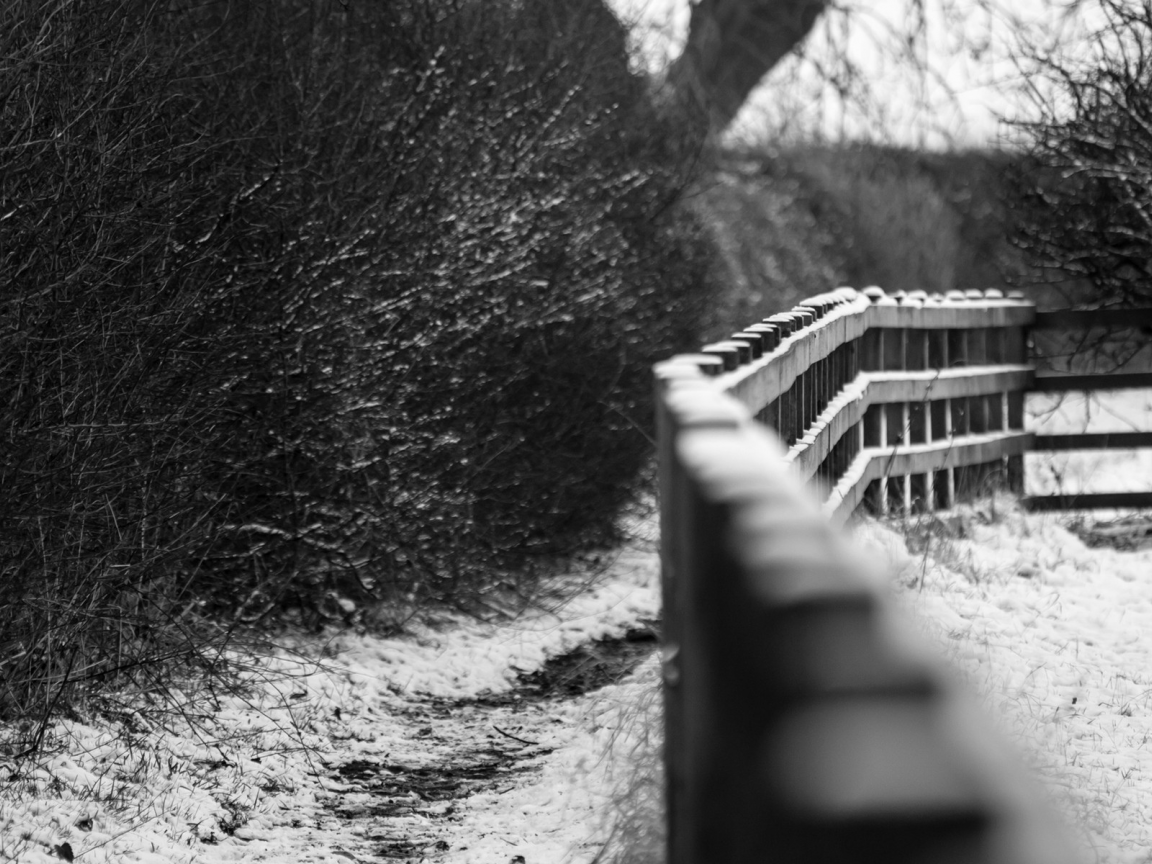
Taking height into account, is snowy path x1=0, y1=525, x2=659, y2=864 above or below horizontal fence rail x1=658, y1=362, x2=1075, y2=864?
below

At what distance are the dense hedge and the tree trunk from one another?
7.72m

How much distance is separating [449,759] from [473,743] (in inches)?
9.9

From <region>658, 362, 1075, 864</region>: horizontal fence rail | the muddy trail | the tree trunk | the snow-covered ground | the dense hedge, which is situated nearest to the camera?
<region>658, 362, 1075, 864</region>: horizontal fence rail

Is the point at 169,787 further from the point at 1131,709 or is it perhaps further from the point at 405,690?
the point at 1131,709

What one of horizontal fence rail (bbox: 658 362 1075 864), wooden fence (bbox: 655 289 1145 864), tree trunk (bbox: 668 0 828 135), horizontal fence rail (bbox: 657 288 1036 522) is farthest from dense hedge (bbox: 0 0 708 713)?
tree trunk (bbox: 668 0 828 135)

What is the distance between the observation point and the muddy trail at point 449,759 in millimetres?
4828

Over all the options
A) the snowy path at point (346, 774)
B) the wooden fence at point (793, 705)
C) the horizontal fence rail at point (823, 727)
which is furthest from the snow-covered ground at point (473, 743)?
the horizontal fence rail at point (823, 727)

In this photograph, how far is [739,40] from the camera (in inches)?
783

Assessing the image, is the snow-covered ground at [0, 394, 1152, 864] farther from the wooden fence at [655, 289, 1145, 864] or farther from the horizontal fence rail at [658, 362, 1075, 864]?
the horizontal fence rail at [658, 362, 1075, 864]

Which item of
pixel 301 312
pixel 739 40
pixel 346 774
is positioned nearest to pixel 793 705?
pixel 346 774

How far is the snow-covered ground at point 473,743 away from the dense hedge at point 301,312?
0.36m

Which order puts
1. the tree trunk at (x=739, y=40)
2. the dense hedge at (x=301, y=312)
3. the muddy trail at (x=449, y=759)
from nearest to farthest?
the dense hedge at (x=301, y=312), the muddy trail at (x=449, y=759), the tree trunk at (x=739, y=40)

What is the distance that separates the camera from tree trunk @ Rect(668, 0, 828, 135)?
60.7 ft

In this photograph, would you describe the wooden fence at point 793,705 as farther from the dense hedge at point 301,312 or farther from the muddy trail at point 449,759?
the dense hedge at point 301,312
